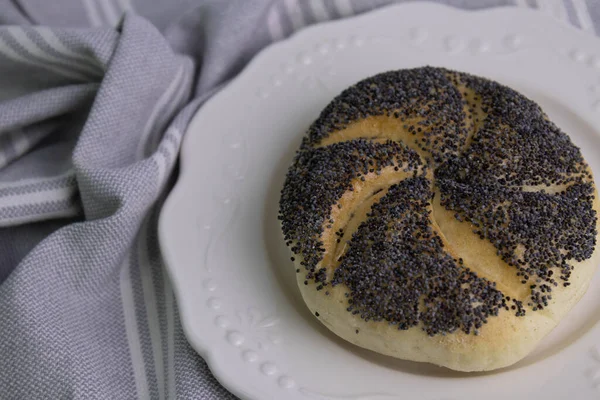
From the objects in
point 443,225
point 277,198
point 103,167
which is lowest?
point 277,198

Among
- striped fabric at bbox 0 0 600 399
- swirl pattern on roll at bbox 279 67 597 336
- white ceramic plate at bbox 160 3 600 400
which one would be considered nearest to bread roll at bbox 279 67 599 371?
swirl pattern on roll at bbox 279 67 597 336

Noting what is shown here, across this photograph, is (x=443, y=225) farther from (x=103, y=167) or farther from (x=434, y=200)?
(x=103, y=167)

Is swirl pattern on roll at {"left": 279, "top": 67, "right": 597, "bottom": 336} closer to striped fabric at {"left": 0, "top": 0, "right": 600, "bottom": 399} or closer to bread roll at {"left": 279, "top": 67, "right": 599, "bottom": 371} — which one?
bread roll at {"left": 279, "top": 67, "right": 599, "bottom": 371}

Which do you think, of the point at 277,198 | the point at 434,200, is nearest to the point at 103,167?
the point at 277,198

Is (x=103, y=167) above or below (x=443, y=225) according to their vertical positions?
below

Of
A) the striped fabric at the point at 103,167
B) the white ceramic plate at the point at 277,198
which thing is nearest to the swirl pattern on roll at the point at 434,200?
the white ceramic plate at the point at 277,198

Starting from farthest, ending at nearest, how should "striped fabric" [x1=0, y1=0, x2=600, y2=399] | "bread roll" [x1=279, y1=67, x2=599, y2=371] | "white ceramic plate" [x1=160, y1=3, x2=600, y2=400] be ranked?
1. "striped fabric" [x1=0, y1=0, x2=600, y2=399]
2. "white ceramic plate" [x1=160, y1=3, x2=600, y2=400]
3. "bread roll" [x1=279, y1=67, x2=599, y2=371]
